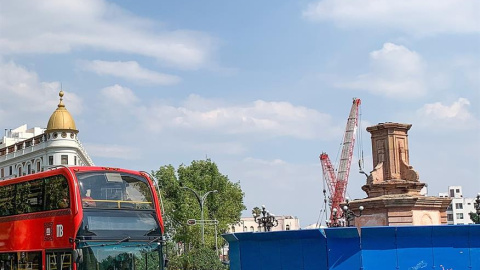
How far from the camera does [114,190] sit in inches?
680

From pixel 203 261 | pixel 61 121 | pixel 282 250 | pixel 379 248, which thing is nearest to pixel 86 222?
pixel 282 250

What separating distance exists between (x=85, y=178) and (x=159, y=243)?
2.68m

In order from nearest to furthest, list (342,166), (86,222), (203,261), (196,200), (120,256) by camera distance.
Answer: (86,222) < (120,256) < (203,261) < (196,200) < (342,166)

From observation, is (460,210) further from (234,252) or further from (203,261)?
(234,252)

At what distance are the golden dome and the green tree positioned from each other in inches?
527

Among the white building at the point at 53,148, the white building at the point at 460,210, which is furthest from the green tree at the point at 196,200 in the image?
the white building at the point at 460,210

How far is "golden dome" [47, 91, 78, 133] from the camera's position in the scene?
A: 224 ft

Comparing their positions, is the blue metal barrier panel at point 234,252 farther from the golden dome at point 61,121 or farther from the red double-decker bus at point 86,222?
the golden dome at point 61,121

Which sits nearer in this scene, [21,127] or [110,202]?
[110,202]

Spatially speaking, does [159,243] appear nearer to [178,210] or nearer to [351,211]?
[351,211]

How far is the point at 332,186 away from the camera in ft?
380

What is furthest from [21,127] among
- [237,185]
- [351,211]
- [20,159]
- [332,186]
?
[351,211]

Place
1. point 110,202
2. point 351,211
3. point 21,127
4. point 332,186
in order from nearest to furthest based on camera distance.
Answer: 1. point 110,202
2. point 351,211
3. point 21,127
4. point 332,186

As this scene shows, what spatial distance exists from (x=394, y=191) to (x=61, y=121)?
44.7 meters
